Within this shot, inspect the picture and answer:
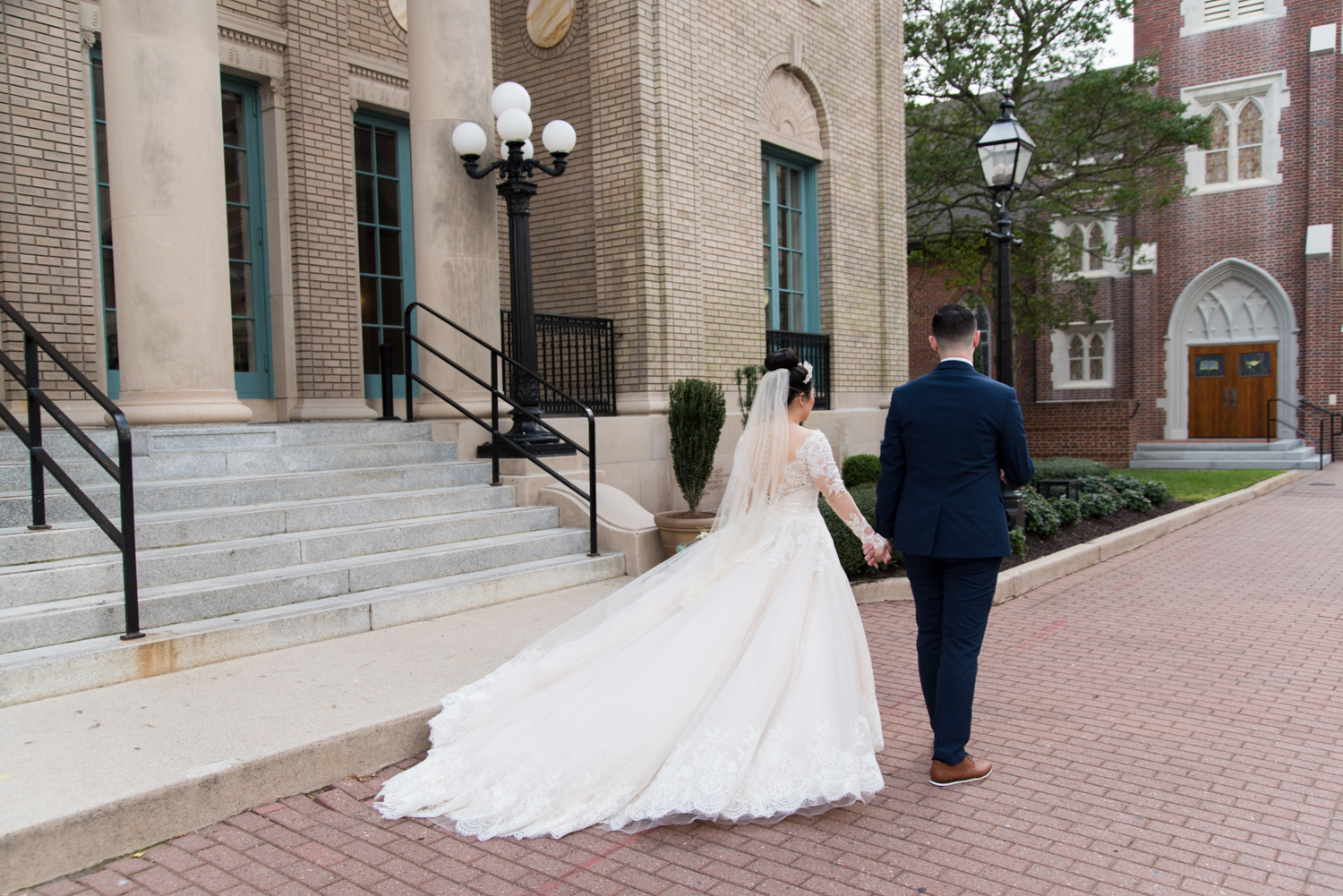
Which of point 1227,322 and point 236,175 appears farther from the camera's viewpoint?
point 1227,322

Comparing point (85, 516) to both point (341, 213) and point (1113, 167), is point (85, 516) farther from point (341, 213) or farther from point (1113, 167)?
point (1113, 167)

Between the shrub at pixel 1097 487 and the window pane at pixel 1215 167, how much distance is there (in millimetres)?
17638

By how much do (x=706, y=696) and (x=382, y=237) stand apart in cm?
851

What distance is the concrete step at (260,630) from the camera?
15.1 feet

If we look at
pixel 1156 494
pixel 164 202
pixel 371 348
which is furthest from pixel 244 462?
pixel 1156 494

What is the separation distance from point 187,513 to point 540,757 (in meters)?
3.76

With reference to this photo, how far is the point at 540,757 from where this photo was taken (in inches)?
154

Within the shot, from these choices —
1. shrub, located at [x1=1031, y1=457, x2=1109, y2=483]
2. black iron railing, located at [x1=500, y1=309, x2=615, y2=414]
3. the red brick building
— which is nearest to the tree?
the red brick building

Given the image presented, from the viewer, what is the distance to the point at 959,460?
4.12m

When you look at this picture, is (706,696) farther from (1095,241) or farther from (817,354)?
(1095,241)

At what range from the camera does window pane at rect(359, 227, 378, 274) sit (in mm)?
10766

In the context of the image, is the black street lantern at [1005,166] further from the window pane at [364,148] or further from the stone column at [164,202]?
the stone column at [164,202]

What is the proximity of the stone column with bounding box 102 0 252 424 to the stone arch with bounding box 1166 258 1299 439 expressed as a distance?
2686cm

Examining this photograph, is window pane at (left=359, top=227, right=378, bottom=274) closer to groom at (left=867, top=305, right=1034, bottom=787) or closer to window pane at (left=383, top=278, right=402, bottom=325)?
window pane at (left=383, top=278, right=402, bottom=325)
